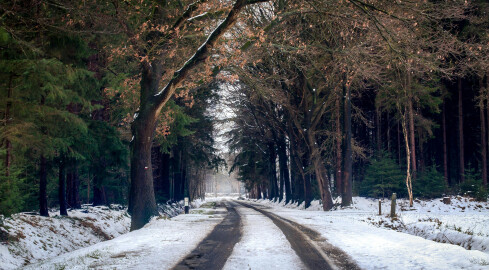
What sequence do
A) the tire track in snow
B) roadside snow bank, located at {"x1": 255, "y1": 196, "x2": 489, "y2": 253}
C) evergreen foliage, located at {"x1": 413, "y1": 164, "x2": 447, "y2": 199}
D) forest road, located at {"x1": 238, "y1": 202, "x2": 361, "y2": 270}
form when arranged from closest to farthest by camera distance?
1. the tire track in snow
2. forest road, located at {"x1": 238, "y1": 202, "x2": 361, "y2": 270}
3. roadside snow bank, located at {"x1": 255, "y1": 196, "x2": 489, "y2": 253}
4. evergreen foliage, located at {"x1": 413, "y1": 164, "x2": 447, "y2": 199}

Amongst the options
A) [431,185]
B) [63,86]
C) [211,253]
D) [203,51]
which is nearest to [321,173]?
[431,185]

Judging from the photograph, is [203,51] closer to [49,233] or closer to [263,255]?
[263,255]

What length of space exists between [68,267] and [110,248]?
6.08 ft

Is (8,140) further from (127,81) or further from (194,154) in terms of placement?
(194,154)

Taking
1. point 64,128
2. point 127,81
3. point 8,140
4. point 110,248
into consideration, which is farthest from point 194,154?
point 110,248

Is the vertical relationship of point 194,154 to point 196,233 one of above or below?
above

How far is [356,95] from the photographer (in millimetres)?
30094

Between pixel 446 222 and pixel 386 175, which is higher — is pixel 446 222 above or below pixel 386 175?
below

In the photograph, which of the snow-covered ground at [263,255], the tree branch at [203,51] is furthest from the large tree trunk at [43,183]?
the snow-covered ground at [263,255]

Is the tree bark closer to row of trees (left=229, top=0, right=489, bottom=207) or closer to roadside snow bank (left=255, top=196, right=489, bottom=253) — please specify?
row of trees (left=229, top=0, right=489, bottom=207)

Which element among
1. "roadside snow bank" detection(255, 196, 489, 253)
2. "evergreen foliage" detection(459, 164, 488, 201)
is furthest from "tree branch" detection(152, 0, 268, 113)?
"evergreen foliage" detection(459, 164, 488, 201)

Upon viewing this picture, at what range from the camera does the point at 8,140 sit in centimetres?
992

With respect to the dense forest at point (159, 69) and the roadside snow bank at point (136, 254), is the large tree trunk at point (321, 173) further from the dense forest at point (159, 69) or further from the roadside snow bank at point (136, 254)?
the roadside snow bank at point (136, 254)

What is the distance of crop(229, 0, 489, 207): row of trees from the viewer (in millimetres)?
12977
